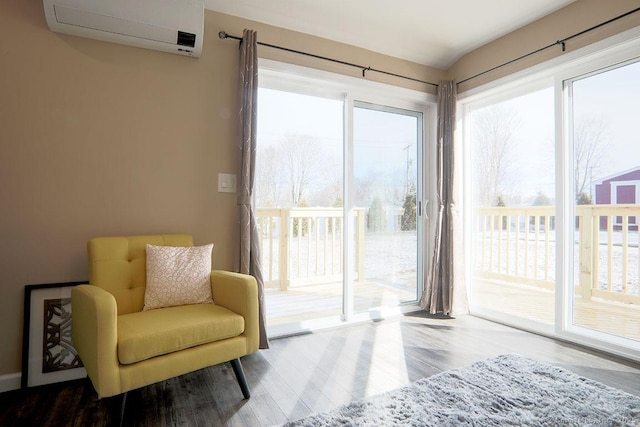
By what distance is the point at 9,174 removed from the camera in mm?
2051

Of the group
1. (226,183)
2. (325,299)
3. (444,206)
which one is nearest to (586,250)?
(444,206)

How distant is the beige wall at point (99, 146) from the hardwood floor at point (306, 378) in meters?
0.63

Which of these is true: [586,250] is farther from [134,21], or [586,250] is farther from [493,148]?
[134,21]

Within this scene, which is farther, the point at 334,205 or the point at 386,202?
the point at 386,202

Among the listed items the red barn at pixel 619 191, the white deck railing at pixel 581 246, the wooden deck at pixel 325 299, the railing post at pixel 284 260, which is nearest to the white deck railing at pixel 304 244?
the railing post at pixel 284 260

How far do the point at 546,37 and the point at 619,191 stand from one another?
1298 millimetres

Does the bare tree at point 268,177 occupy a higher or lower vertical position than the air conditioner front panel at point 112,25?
lower

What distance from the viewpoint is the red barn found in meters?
2.48

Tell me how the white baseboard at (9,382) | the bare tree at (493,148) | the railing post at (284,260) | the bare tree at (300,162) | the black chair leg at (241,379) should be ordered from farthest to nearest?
1. the railing post at (284,260)
2. the bare tree at (493,148)
3. the bare tree at (300,162)
4. the white baseboard at (9,382)
5. the black chair leg at (241,379)

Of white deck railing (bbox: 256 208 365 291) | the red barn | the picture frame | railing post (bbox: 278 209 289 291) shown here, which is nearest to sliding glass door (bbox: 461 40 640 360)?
the red barn

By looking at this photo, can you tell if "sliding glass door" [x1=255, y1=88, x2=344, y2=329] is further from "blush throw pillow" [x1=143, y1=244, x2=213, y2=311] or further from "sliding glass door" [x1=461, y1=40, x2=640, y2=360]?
"sliding glass door" [x1=461, y1=40, x2=640, y2=360]

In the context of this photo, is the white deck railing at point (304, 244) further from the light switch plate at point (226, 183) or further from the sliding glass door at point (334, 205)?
the light switch plate at point (226, 183)

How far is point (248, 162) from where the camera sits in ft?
8.44

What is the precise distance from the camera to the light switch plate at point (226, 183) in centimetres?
262
